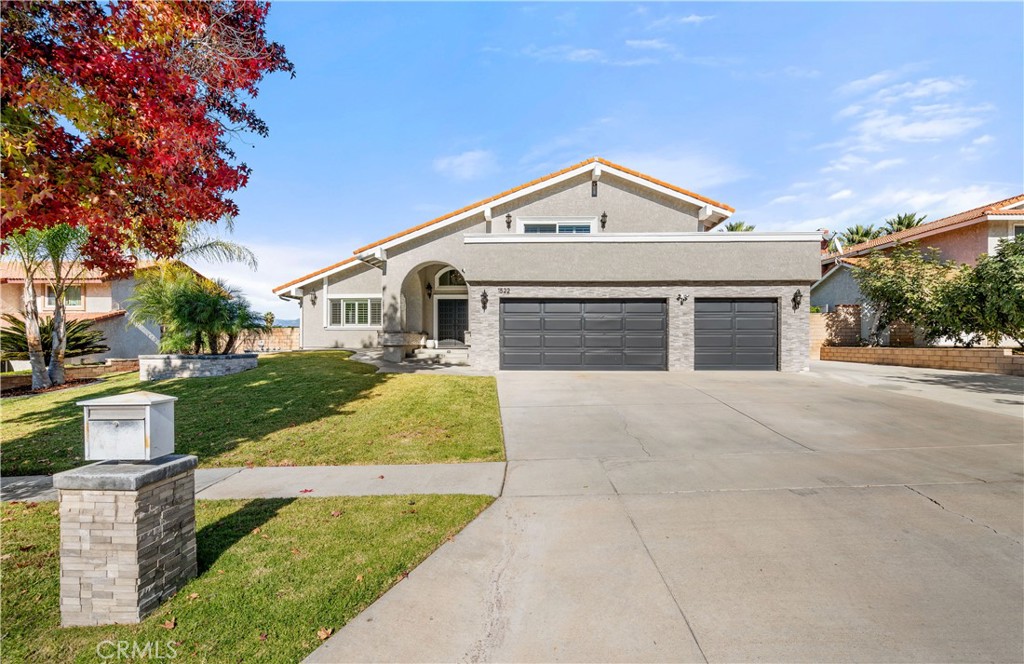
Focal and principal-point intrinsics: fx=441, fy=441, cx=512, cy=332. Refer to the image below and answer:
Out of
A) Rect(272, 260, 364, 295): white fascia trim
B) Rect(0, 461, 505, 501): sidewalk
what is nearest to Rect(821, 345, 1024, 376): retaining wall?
Rect(0, 461, 505, 501): sidewalk

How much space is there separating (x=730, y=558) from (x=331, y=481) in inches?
180

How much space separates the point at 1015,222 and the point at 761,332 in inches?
577

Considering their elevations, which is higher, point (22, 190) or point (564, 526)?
point (22, 190)

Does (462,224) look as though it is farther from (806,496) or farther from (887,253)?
(887,253)

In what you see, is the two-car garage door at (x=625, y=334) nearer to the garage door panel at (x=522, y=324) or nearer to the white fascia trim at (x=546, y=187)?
the garage door panel at (x=522, y=324)

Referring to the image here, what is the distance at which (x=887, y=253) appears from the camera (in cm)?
2405

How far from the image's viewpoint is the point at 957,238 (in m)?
20.7

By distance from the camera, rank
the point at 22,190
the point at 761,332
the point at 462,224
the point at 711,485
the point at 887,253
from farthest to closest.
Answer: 1. the point at 887,253
2. the point at 462,224
3. the point at 761,332
4. the point at 711,485
5. the point at 22,190

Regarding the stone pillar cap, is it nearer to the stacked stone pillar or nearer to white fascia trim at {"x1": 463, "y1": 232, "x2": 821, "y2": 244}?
the stacked stone pillar

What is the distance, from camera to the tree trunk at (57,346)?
1399 cm

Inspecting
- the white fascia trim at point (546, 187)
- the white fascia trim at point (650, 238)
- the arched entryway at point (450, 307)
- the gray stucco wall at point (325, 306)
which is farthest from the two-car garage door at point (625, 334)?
the gray stucco wall at point (325, 306)

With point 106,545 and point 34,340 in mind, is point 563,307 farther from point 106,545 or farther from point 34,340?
point 34,340

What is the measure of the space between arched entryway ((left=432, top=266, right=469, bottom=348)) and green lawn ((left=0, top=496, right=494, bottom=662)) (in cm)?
1727

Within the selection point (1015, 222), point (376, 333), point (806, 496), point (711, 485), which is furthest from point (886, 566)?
point (1015, 222)
